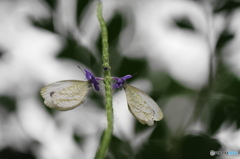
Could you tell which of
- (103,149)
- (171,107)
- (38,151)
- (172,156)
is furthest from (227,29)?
(103,149)

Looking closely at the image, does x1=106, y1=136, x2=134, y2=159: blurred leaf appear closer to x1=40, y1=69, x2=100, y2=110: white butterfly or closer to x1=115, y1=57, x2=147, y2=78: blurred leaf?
x1=115, y1=57, x2=147, y2=78: blurred leaf

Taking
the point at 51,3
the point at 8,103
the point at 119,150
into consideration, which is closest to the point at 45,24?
the point at 51,3

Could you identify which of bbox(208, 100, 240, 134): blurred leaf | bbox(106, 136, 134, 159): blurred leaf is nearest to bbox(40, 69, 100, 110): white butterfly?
bbox(106, 136, 134, 159): blurred leaf

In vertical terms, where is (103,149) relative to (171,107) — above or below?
above

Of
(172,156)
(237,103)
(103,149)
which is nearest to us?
(103,149)

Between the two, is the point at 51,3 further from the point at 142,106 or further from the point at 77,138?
the point at 142,106

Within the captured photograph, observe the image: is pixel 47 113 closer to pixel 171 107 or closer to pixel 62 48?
pixel 62 48
